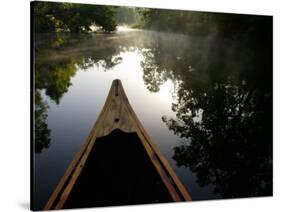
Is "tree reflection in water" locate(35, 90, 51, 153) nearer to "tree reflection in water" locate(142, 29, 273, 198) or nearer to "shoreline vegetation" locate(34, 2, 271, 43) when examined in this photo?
"shoreline vegetation" locate(34, 2, 271, 43)

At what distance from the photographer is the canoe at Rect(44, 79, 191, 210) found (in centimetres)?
470

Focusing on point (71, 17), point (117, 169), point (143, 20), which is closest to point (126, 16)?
point (143, 20)

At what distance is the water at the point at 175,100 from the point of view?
4605mm

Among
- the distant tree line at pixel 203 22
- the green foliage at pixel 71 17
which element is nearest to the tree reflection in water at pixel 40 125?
the green foliage at pixel 71 17

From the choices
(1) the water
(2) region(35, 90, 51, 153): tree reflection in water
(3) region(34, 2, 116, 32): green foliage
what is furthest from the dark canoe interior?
(3) region(34, 2, 116, 32): green foliage

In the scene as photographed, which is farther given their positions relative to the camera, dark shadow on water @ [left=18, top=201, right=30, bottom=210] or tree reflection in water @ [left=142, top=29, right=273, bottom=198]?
tree reflection in water @ [left=142, top=29, right=273, bottom=198]

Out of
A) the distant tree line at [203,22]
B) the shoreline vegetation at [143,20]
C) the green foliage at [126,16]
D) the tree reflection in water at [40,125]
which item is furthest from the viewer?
the distant tree line at [203,22]

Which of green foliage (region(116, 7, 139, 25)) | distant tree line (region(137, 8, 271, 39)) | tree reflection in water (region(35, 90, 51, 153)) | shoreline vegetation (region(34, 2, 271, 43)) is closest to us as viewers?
tree reflection in water (region(35, 90, 51, 153))

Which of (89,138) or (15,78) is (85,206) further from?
(15,78)

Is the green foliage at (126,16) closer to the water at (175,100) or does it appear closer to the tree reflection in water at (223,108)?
the water at (175,100)

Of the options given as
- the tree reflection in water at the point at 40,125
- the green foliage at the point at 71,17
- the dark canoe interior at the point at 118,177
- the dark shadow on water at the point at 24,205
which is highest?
the green foliage at the point at 71,17

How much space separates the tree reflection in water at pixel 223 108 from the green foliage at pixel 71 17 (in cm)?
47

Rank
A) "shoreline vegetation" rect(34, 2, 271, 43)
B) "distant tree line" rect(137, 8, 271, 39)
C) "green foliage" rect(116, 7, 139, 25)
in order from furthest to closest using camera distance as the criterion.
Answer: "distant tree line" rect(137, 8, 271, 39)
"green foliage" rect(116, 7, 139, 25)
"shoreline vegetation" rect(34, 2, 271, 43)
